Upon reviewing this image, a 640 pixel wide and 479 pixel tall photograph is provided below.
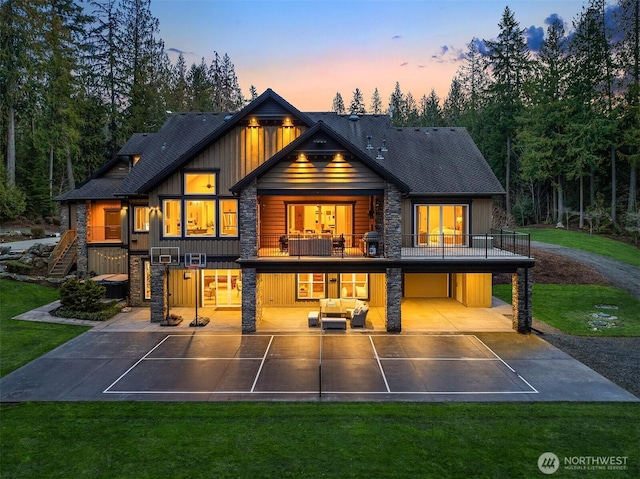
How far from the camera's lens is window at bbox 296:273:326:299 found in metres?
20.8

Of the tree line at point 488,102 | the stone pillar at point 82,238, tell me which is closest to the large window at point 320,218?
the stone pillar at point 82,238

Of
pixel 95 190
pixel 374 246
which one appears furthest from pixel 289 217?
pixel 95 190

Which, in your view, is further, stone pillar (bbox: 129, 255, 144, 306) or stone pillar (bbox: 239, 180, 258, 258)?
stone pillar (bbox: 129, 255, 144, 306)

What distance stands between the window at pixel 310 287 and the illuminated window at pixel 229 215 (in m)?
4.37

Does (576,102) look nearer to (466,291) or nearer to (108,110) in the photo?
(466,291)

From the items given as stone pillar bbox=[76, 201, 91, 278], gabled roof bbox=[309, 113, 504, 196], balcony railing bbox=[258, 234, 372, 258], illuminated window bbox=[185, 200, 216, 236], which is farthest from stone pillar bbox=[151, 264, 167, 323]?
gabled roof bbox=[309, 113, 504, 196]

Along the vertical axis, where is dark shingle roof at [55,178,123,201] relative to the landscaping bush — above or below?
above

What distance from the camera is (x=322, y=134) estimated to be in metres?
17.0

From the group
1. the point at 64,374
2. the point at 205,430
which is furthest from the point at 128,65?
the point at 205,430

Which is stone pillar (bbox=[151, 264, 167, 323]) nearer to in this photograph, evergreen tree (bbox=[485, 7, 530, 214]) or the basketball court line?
the basketball court line

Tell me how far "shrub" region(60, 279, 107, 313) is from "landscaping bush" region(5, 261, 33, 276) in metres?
6.49

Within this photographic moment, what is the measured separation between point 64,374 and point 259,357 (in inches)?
221

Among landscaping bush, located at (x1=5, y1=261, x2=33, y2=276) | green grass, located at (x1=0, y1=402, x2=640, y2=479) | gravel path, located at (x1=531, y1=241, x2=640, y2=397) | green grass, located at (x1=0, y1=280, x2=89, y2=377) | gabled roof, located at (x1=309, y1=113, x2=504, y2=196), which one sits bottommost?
green grass, located at (x1=0, y1=402, x2=640, y2=479)

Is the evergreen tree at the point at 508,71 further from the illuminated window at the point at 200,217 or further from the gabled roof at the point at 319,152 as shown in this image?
the illuminated window at the point at 200,217
